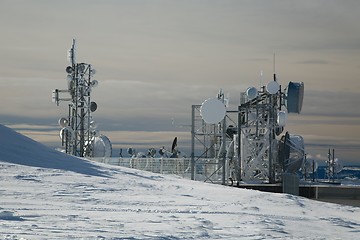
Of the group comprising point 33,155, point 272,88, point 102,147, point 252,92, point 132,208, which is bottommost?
point 132,208

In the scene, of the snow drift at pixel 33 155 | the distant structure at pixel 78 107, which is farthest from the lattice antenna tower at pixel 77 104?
the snow drift at pixel 33 155

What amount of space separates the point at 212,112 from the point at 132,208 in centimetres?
1811

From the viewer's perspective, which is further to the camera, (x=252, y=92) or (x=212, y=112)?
(x=252, y=92)

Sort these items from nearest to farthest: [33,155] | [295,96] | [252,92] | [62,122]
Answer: [33,155]
[295,96]
[252,92]
[62,122]

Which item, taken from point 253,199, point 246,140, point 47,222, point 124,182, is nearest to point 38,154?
point 124,182

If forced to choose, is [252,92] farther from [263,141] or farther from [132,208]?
[132,208]

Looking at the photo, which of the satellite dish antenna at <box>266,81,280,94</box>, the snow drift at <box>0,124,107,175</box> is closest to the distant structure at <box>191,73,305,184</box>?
the satellite dish antenna at <box>266,81,280,94</box>

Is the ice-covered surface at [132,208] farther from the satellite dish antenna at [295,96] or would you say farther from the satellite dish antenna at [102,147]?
the satellite dish antenna at [102,147]

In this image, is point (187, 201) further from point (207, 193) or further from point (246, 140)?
point (246, 140)

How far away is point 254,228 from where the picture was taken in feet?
36.6

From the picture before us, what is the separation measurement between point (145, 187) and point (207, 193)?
1374 mm

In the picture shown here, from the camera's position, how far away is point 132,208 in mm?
12773

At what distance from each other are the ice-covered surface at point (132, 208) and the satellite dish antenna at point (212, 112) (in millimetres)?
12305

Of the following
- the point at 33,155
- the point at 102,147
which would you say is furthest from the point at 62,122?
the point at 33,155
